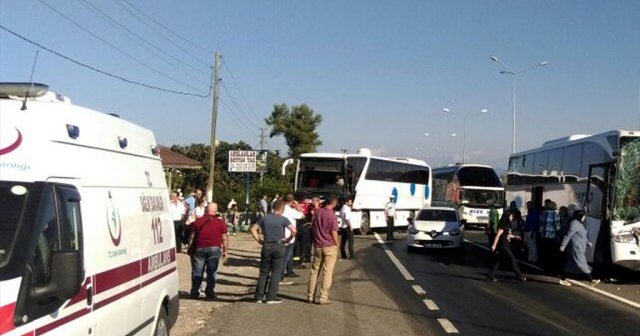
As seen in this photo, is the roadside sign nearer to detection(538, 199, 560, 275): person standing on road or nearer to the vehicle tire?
detection(538, 199, 560, 275): person standing on road

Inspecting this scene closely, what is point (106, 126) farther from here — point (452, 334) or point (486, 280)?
point (486, 280)

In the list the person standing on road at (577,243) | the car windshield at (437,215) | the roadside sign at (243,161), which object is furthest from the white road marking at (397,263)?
the roadside sign at (243,161)

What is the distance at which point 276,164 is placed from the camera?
2330 inches

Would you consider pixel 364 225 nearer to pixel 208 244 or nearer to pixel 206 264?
pixel 206 264

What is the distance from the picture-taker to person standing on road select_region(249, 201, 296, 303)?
1121 centimetres

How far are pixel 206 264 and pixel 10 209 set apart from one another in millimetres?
7841

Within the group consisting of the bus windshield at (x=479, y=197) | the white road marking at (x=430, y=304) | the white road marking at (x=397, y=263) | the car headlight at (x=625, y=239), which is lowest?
the white road marking at (x=430, y=304)

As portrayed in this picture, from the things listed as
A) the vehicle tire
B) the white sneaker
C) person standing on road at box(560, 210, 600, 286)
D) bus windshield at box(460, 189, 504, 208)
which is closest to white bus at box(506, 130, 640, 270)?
person standing on road at box(560, 210, 600, 286)

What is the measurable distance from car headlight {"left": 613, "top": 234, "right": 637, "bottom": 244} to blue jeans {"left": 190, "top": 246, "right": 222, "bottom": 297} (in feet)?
27.7

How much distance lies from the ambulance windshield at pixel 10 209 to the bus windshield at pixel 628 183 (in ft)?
44.0

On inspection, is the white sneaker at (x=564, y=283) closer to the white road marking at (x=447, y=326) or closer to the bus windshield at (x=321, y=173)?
the white road marking at (x=447, y=326)

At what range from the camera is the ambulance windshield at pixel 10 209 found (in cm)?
383

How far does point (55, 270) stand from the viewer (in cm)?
385

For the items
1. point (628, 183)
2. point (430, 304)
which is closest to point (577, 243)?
point (628, 183)
